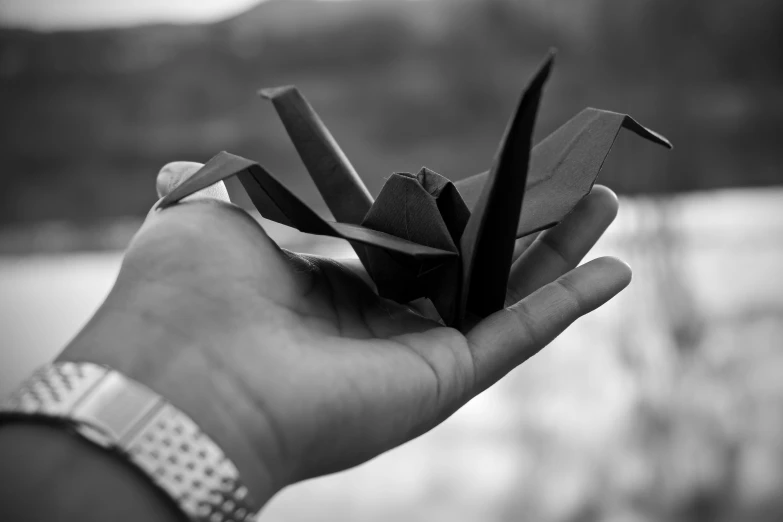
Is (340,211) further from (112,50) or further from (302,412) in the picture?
(112,50)

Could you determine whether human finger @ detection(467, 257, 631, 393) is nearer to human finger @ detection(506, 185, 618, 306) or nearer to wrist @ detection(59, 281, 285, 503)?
human finger @ detection(506, 185, 618, 306)

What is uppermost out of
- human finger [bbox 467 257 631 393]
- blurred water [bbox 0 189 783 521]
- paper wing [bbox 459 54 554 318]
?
paper wing [bbox 459 54 554 318]

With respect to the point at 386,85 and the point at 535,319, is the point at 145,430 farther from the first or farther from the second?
the point at 386,85

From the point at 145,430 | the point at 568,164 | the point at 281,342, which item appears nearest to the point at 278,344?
the point at 281,342

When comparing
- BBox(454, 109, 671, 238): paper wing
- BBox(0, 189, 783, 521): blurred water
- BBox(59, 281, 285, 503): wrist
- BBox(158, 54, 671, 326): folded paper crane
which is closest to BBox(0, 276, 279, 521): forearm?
BBox(59, 281, 285, 503): wrist

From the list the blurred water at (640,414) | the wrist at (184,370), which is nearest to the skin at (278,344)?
the wrist at (184,370)

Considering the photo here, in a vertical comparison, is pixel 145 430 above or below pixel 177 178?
below
